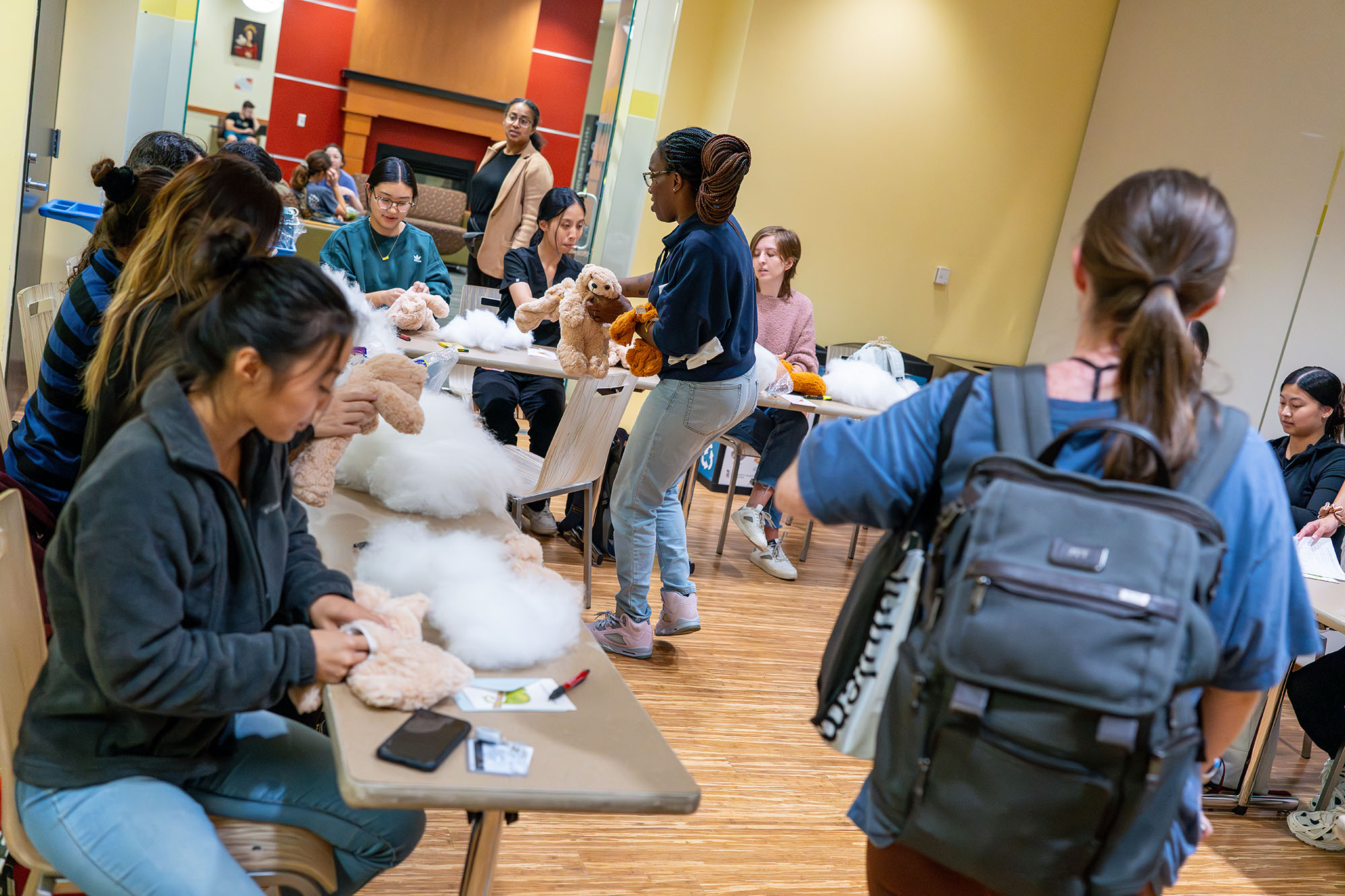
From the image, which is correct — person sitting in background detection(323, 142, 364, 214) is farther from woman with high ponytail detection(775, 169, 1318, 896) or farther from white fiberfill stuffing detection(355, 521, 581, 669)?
woman with high ponytail detection(775, 169, 1318, 896)

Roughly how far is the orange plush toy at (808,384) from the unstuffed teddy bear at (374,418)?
262 cm

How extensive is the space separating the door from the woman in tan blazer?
2.13 metres

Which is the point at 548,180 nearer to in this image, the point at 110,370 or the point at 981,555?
the point at 110,370

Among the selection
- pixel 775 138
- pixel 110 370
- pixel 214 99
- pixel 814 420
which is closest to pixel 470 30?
pixel 214 99

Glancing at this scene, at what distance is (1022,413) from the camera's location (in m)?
1.11

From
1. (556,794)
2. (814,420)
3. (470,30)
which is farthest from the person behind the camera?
(470,30)

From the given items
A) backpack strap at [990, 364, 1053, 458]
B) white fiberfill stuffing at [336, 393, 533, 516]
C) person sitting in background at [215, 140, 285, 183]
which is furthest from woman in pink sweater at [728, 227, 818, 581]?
backpack strap at [990, 364, 1053, 458]

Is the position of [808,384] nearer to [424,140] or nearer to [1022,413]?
[1022,413]

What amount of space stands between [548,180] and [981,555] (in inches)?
198

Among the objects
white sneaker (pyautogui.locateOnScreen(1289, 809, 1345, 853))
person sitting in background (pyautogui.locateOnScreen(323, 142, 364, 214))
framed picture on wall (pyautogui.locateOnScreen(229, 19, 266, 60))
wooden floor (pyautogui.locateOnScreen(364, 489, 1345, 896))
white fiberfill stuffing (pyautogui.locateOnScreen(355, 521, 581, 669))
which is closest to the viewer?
white fiberfill stuffing (pyautogui.locateOnScreen(355, 521, 581, 669))

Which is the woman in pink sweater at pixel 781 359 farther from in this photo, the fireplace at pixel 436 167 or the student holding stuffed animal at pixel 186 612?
the fireplace at pixel 436 167

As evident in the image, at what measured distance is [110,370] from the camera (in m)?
1.75

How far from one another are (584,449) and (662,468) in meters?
0.36

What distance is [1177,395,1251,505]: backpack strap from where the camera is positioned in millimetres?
1074
